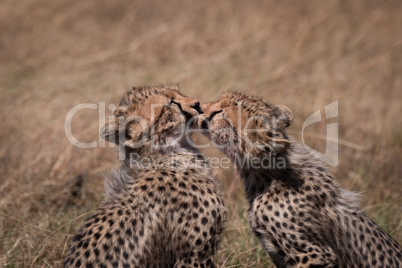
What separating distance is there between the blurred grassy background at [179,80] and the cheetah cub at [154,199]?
67cm

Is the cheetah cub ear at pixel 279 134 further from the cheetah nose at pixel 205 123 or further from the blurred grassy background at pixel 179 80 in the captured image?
the blurred grassy background at pixel 179 80

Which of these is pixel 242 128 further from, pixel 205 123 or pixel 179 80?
pixel 179 80

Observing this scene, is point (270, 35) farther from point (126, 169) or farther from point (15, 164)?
point (126, 169)

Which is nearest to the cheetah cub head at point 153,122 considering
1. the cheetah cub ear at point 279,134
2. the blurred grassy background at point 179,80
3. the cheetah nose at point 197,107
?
the cheetah nose at point 197,107

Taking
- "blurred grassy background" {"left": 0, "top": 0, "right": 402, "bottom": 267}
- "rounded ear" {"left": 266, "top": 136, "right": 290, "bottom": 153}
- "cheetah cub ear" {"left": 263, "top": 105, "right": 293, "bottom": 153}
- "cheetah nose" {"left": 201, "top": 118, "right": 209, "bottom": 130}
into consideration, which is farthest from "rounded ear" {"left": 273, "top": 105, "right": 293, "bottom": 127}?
"blurred grassy background" {"left": 0, "top": 0, "right": 402, "bottom": 267}

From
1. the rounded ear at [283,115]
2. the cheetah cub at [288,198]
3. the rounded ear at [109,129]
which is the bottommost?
the cheetah cub at [288,198]

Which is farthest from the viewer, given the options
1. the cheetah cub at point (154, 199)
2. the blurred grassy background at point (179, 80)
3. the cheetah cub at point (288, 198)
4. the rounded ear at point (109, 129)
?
the blurred grassy background at point (179, 80)

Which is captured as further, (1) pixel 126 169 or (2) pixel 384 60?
(2) pixel 384 60

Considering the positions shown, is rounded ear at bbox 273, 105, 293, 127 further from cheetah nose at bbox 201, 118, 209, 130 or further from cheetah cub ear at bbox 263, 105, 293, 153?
cheetah nose at bbox 201, 118, 209, 130

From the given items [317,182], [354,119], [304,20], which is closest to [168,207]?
[317,182]

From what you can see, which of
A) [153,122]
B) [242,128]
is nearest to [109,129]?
[153,122]

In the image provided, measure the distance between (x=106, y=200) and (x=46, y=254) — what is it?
81cm

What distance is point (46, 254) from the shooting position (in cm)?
433

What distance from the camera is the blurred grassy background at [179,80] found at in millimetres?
5125
